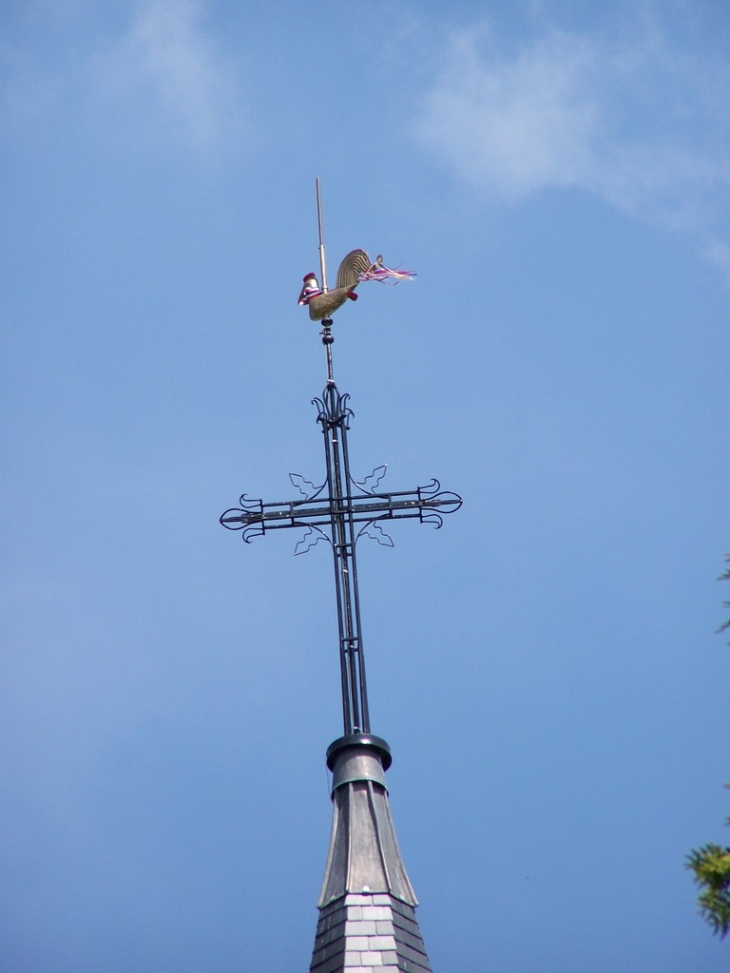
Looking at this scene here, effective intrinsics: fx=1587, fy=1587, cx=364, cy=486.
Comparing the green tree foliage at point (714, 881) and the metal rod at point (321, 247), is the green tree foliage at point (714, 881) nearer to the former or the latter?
the green tree foliage at point (714, 881)

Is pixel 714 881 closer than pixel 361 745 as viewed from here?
Yes

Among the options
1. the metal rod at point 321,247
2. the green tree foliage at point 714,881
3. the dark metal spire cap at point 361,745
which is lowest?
the green tree foliage at point 714,881

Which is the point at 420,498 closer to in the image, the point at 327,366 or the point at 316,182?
the point at 327,366

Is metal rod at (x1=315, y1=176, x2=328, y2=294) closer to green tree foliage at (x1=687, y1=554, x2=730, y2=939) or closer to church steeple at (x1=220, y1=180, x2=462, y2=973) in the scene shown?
church steeple at (x1=220, y1=180, x2=462, y2=973)

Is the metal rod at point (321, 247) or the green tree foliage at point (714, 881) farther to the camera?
the metal rod at point (321, 247)

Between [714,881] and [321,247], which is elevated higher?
[321,247]

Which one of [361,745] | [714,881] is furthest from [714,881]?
[361,745]

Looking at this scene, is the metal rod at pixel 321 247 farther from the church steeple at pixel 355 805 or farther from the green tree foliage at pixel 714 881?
the green tree foliage at pixel 714 881

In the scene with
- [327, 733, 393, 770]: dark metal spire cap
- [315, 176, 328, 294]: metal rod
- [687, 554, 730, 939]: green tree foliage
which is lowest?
[687, 554, 730, 939]: green tree foliage

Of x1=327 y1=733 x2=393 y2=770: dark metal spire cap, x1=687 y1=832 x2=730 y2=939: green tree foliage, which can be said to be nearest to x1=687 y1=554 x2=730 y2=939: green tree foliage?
x1=687 y1=832 x2=730 y2=939: green tree foliage

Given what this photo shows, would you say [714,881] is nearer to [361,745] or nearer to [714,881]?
[714,881]

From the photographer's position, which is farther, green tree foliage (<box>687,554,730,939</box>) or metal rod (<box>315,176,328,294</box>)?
metal rod (<box>315,176,328,294</box>)

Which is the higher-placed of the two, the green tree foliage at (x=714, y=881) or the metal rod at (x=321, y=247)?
the metal rod at (x=321, y=247)

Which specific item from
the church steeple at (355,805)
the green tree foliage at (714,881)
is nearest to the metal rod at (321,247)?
the church steeple at (355,805)
